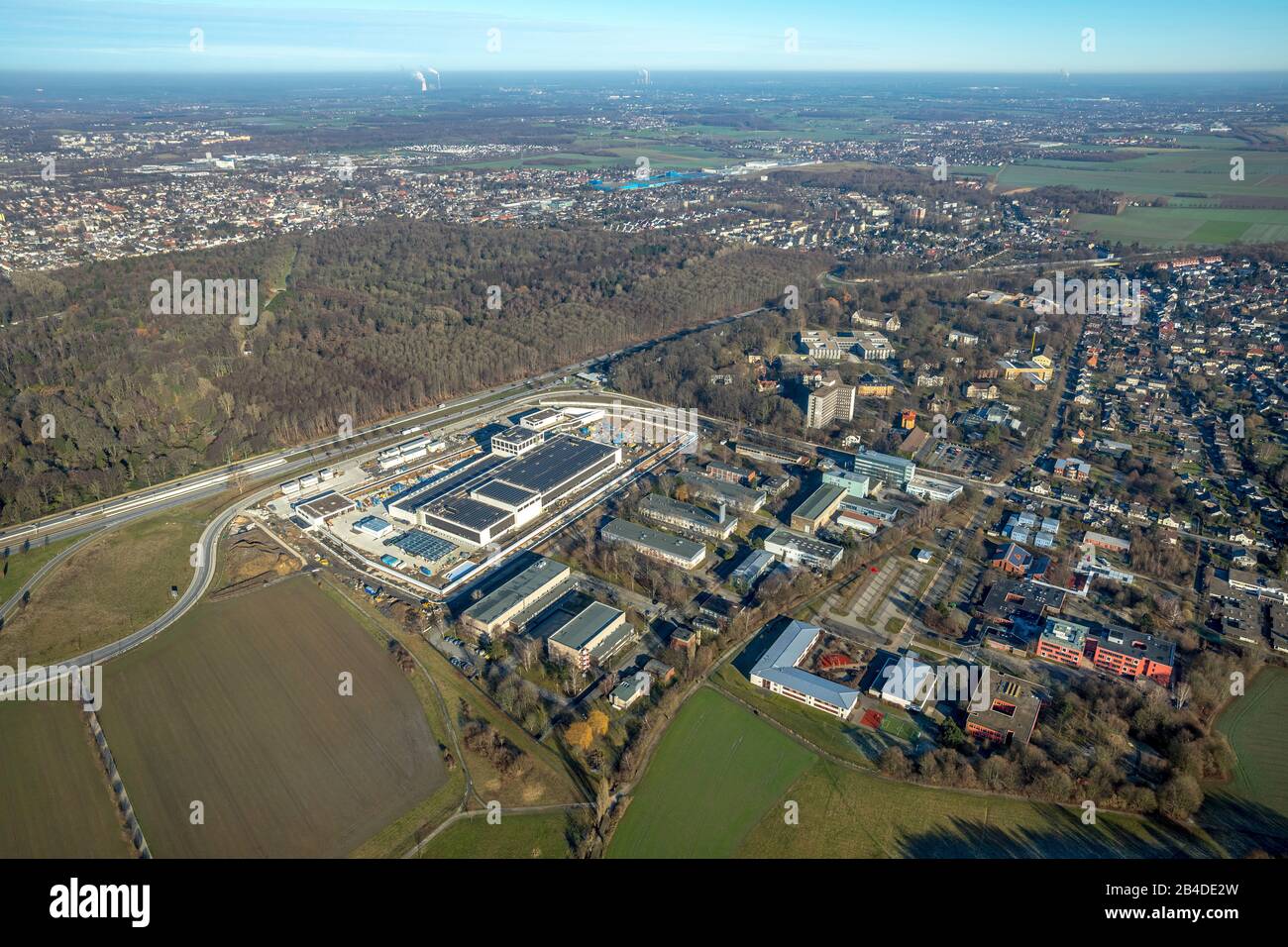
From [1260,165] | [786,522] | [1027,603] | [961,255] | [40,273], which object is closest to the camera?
[1027,603]

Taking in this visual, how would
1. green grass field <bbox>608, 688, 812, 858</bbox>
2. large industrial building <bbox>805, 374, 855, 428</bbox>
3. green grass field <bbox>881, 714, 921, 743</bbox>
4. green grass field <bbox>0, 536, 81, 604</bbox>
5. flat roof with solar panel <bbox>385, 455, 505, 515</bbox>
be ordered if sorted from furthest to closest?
1. large industrial building <bbox>805, 374, 855, 428</bbox>
2. flat roof with solar panel <bbox>385, 455, 505, 515</bbox>
3. green grass field <bbox>0, 536, 81, 604</bbox>
4. green grass field <bbox>881, 714, 921, 743</bbox>
5. green grass field <bbox>608, 688, 812, 858</bbox>

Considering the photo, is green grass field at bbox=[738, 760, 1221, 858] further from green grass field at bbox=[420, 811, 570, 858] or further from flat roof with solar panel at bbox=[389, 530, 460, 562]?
flat roof with solar panel at bbox=[389, 530, 460, 562]

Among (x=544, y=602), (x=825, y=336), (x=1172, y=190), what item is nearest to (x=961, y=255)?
(x=825, y=336)

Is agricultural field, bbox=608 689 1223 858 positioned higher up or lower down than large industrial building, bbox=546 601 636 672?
lower down

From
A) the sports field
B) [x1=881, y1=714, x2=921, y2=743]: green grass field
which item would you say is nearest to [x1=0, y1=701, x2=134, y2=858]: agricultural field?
[x1=881, y1=714, x2=921, y2=743]: green grass field

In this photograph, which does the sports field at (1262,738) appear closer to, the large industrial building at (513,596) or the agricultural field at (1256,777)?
the agricultural field at (1256,777)

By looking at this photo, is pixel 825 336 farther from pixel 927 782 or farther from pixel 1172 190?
pixel 1172 190
